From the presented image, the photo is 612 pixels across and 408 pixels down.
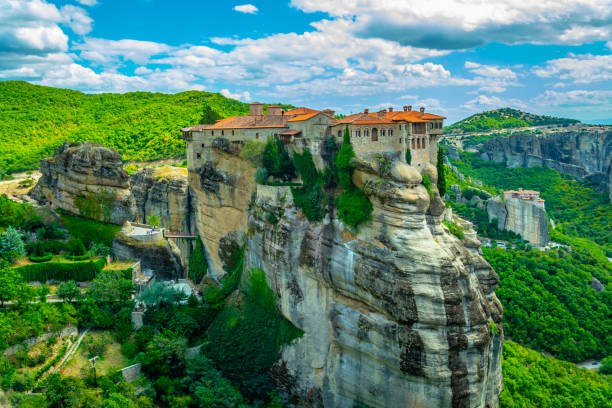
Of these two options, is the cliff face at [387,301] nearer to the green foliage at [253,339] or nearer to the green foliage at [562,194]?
the green foliage at [253,339]

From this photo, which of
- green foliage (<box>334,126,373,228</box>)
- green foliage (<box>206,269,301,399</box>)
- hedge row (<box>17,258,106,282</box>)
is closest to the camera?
green foliage (<box>334,126,373,228</box>)

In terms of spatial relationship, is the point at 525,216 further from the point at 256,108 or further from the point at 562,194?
the point at 256,108

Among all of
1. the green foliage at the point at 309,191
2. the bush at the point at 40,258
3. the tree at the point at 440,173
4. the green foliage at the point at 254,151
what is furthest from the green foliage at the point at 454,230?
the bush at the point at 40,258

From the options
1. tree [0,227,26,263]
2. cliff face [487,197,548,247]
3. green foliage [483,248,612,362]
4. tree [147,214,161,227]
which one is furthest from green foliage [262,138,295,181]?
cliff face [487,197,548,247]

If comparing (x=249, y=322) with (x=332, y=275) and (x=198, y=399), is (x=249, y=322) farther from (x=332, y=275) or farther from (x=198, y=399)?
(x=332, y=275)

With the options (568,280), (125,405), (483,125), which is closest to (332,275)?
(125,405)

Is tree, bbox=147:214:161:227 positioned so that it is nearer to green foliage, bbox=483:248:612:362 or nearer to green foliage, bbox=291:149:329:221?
green foliage, bbox=291:149:329:221
